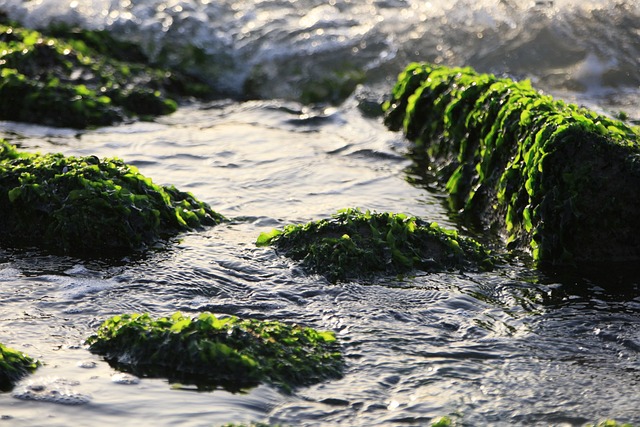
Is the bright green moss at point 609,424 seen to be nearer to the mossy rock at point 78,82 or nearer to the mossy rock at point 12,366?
the mossy rock at point 12,366

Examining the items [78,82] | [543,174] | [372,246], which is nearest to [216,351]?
[372,246]

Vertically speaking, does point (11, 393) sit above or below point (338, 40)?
below

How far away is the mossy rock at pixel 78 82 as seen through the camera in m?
8.31

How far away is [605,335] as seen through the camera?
4.18 m

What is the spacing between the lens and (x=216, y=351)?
3.68 meters

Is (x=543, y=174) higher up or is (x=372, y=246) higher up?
(x=543, y=174)

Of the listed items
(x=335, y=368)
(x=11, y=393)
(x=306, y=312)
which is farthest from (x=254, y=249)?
(x=11, y=393)

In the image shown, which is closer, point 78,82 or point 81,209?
point 81,209

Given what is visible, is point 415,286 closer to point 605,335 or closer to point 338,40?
point 605,335

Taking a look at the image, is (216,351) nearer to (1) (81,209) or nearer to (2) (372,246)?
(2) (372,246)

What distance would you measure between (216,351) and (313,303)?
905mm

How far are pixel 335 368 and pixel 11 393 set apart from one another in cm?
135

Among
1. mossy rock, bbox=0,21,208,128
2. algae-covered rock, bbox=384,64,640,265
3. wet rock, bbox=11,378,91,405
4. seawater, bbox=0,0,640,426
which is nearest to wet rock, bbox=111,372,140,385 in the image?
seawater, bbox=0,0,640,426

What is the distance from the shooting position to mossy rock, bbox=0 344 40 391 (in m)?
3.53
